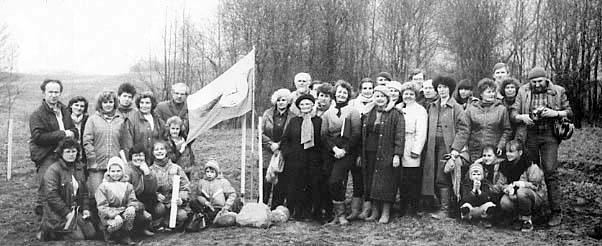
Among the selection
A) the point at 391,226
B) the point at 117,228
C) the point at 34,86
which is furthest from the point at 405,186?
the point at 34,86

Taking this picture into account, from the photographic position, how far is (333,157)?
7.07 metres

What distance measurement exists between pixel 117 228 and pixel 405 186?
3.38m

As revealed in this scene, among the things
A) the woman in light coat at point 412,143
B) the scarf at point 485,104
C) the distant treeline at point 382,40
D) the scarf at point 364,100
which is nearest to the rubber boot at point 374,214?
the woman in light coat at point 412,143

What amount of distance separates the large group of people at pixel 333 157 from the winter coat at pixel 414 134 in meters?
0.01

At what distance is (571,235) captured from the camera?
6.34m

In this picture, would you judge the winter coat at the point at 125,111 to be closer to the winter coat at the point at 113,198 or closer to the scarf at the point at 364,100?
the winter coat at the point at 113,198

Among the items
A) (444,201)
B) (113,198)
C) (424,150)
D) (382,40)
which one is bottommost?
(444,201)

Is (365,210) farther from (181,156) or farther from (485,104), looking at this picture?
(181,156)

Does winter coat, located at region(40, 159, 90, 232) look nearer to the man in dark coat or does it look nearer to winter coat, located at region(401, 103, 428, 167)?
the man in dark coat

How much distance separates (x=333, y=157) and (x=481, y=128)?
70.3 inches

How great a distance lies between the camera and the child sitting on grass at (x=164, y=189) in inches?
256

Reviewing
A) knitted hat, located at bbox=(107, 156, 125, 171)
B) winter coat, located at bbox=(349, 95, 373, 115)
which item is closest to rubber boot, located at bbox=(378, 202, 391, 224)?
winter coat, located at bbox=(349, 95, 373, 115)

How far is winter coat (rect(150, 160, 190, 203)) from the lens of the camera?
6.53 meters

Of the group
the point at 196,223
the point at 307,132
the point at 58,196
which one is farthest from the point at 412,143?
the point at 58,196
